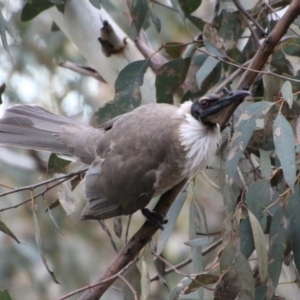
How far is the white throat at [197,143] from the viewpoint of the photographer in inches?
88.9

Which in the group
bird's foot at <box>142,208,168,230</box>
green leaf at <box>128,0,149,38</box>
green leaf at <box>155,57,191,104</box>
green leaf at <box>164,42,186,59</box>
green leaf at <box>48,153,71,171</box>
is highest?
green leaf at <box>128,0,149,38</box>

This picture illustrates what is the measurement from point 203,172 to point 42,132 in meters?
0.68

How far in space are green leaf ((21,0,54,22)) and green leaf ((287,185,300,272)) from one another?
4.59ft

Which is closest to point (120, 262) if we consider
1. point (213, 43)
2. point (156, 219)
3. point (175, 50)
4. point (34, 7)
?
point (156, 219)

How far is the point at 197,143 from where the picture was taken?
225cm

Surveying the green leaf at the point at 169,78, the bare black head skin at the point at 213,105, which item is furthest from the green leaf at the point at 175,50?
→ the bare black head skin at the point at 213,105

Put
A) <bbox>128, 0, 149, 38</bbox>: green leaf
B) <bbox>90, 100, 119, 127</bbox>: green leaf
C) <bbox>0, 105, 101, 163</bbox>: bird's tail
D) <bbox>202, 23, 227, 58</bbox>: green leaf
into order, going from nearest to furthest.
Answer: <bbox>202, 23, 227, 58</bbox>: green leaf, <bbox>128, 0, 149, 38</bbox>: green leaf, <bbox>0, 105, 101, 163</bbox>: bird's tail, <bbox>90, 100, 119, 127</bbox>: green leaf

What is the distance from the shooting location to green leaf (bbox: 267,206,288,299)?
1899 millimetres

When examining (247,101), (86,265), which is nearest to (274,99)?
(247,101)

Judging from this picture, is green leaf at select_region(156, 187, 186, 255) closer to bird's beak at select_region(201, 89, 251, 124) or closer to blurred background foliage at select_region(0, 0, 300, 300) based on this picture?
blurred background foliage at select_region(0, 0, 300, 300)

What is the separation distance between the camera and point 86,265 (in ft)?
14.9

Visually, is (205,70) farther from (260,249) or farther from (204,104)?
(260,249)

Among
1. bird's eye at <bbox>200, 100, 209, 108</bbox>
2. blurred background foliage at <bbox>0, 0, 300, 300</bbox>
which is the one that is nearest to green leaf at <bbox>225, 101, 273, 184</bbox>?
blurred background foliage at <bbox>0, 0, 300, 300</bbox>

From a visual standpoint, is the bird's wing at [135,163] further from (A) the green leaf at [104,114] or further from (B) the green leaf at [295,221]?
(B) the green leaf at [295,221]
